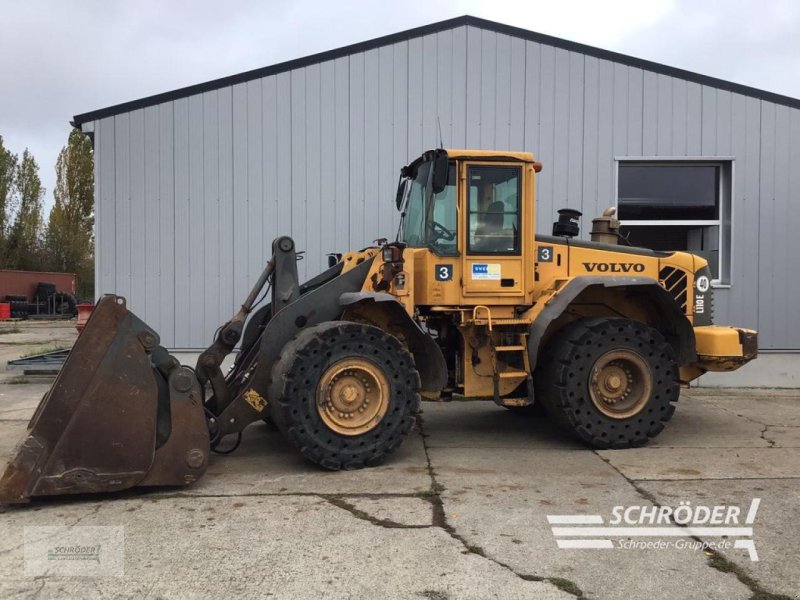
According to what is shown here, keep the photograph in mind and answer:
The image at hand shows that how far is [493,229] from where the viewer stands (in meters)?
5.85

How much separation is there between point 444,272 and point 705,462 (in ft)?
9.43

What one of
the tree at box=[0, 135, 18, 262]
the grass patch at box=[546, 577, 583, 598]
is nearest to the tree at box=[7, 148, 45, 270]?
the tree at box=[0, 135, 18, 262]

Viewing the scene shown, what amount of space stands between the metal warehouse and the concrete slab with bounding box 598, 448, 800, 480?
422 centimetres

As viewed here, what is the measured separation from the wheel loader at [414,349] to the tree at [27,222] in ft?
136

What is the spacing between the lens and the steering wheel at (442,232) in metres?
5.80

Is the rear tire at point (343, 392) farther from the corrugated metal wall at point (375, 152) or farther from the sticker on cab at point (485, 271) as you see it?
the corrugated metal wall at point (375, 152)

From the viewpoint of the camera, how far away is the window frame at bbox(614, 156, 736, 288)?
945 centimetres

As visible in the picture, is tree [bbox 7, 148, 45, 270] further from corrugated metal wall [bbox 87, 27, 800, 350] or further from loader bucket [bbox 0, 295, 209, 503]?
loader bucket [bbox 0, 295, 209, 503]

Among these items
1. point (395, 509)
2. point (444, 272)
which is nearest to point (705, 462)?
point (444, 272)

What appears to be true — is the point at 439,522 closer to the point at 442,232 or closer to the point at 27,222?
the point at 442,232

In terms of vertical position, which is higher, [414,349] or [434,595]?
[414,349]

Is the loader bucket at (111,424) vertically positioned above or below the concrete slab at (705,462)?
above

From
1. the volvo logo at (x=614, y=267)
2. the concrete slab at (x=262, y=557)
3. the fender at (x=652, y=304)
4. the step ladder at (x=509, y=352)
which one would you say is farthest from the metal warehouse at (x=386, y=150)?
the concrete slab at (x=262, y=557)

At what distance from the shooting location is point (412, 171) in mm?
6320
